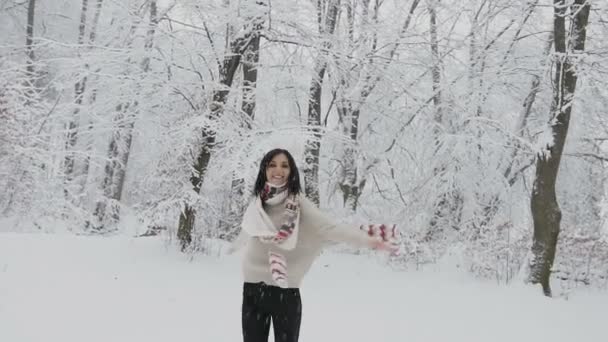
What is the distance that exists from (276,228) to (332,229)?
0.30m

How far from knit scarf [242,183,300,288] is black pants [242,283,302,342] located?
0.12m

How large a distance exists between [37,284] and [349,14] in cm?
731

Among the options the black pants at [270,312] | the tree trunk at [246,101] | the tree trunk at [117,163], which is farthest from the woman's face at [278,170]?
the tree trunk at [117,163]

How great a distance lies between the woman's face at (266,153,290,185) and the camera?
9.53 ft

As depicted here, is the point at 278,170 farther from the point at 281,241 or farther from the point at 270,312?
the point at 270,312

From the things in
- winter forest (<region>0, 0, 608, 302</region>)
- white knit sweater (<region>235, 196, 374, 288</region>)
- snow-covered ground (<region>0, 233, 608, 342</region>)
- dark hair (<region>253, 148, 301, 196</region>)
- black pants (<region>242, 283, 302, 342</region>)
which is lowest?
snow-covered ground (<region>0, 233, 608, 342</region>)

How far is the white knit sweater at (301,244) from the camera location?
9.32 feet

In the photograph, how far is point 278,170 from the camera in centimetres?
291

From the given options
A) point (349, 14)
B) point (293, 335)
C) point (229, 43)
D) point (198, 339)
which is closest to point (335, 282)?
point (198, 339)

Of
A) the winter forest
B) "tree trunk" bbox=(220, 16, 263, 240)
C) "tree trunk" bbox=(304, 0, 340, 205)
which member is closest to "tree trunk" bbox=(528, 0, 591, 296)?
the winter forest

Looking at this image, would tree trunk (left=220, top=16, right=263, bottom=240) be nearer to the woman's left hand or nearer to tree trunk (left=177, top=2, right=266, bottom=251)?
tree trunk (left=177, top=2, right=266, bottom=251)

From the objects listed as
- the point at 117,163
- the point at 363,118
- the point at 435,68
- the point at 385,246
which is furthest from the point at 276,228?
the point at 117,163

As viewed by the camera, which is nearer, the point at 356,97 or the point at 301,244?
the point at 301,244

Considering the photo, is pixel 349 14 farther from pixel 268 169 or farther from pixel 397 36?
pixel 268 169
